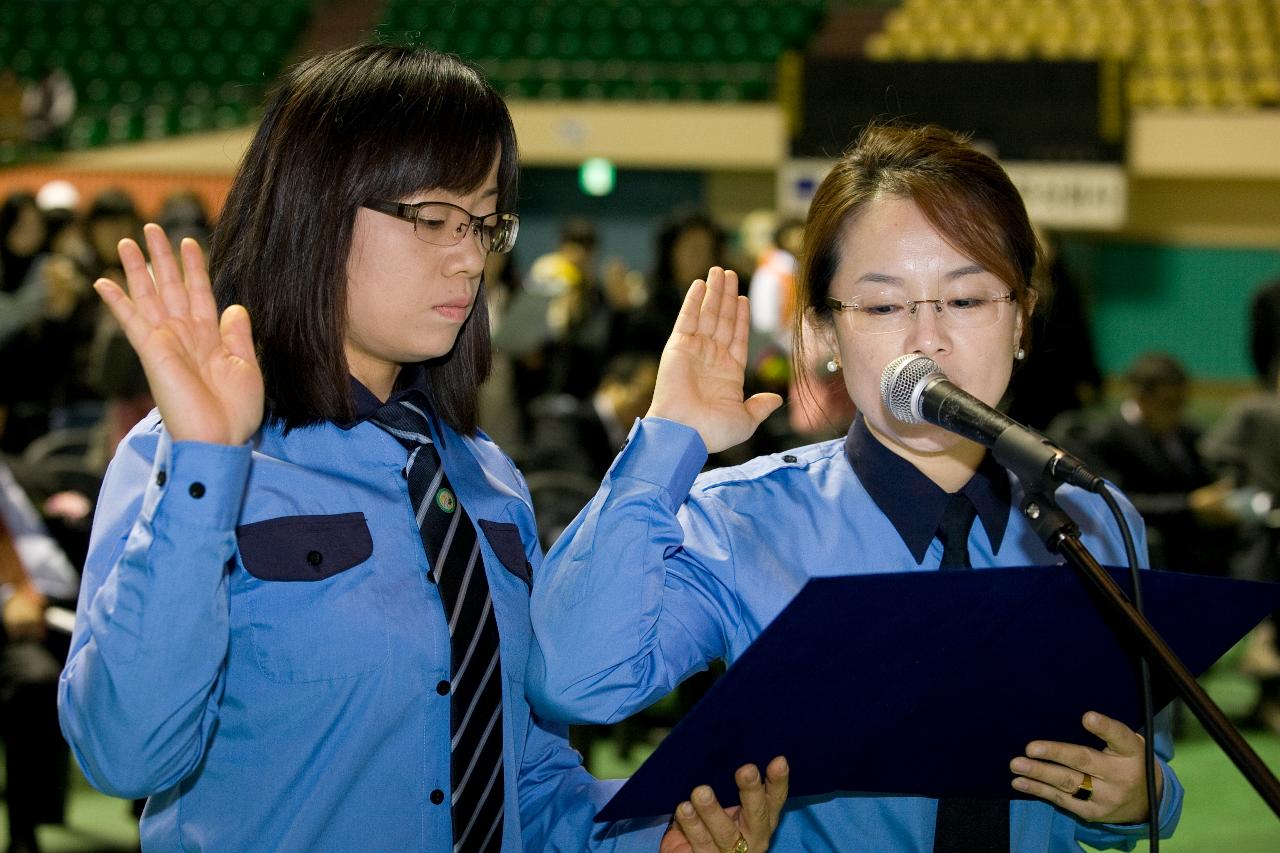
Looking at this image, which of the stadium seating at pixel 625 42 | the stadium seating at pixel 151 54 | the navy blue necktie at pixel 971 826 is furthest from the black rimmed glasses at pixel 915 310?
the stadium seating at pixel 151 54

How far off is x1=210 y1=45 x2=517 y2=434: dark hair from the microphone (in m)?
0.50

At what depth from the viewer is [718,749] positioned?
138cm

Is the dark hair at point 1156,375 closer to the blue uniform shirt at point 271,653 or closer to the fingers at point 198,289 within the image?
the blue uniform shirt at point 271,653

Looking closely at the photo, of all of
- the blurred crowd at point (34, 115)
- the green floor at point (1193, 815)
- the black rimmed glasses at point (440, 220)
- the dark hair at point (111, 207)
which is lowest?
the green floor at point (1193, 815)

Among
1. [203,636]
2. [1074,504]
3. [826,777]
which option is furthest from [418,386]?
[1074,504]

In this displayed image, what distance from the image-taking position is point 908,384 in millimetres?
1413

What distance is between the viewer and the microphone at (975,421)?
48.8 inches

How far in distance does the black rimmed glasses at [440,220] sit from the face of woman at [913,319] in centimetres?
40

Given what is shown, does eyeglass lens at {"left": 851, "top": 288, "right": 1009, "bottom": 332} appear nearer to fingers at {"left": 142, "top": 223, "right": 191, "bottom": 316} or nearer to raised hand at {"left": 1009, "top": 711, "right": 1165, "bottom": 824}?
raised hand at {"left": 1009, "top": 711, "right": 1165, "bottom": 824}

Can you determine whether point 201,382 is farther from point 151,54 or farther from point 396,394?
point 151,54

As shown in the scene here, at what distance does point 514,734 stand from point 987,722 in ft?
1.67

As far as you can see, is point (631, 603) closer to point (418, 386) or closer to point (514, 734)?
point (514, 734)

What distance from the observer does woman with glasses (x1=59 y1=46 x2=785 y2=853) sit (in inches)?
51.6

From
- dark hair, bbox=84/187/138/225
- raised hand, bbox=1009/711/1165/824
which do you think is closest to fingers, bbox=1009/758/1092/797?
raised hand, bbox=1009/711/1165/824
